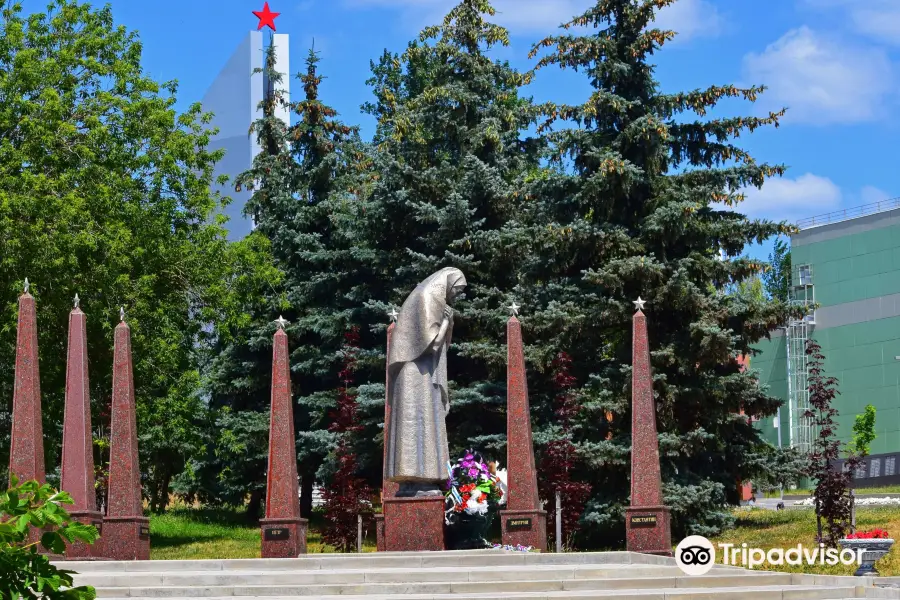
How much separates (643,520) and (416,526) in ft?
10.6

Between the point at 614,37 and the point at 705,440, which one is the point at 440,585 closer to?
the point at 705,440

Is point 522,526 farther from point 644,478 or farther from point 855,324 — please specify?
point 855,324

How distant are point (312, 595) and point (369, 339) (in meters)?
16.0

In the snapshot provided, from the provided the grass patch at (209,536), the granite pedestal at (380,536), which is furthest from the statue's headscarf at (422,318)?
the grass patch at (209,536)

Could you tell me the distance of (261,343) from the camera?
2959cm

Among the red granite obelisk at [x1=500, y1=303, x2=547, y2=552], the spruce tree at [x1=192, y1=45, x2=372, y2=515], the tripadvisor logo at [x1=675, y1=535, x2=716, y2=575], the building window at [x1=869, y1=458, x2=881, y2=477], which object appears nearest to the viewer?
the tripadvisor logo at [x1=675, y1=535, x2=716, y2=575]

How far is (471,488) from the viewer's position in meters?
17.5

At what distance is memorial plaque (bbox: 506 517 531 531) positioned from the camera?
58.1 ft

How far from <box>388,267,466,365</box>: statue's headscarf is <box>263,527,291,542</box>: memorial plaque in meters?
2.92

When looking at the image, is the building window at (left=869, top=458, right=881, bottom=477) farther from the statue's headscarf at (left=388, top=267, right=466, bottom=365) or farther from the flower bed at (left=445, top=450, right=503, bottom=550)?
the statue's headscarf at (left=388, top=267, right=466, bottom=365)

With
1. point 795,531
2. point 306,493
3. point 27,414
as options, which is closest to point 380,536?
point 27,414

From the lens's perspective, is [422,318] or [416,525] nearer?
[416,525]

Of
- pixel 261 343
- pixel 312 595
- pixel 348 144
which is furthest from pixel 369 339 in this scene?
pixel 312 595

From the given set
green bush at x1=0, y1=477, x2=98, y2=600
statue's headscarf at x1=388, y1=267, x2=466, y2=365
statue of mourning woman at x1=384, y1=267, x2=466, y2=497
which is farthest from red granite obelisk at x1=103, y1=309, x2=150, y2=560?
green bush at x1=0, y1=477, x2=98, y2=600
